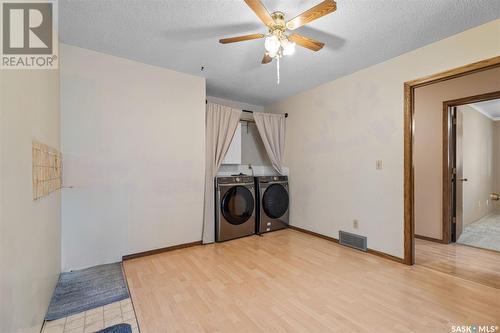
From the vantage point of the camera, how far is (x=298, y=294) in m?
1.83

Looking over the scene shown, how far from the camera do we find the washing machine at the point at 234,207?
3117 millimetres

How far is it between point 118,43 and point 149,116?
0.78 meters

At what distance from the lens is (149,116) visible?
104 inches

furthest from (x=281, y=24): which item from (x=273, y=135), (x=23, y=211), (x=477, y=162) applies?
(x=477, y=162)

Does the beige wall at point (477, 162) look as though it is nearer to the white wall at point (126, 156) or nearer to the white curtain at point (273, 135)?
the white curtain at point (273, 135)

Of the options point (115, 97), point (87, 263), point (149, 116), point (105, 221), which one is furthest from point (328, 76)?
point (87, 263)

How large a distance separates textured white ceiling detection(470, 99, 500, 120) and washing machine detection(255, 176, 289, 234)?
377 centimetres

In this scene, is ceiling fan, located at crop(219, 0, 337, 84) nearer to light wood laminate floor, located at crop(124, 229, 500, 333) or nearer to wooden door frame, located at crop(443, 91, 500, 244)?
light wood laminate floor, located at crop(124, 229, 500, 333)

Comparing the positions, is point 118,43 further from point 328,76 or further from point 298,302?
point 298,302

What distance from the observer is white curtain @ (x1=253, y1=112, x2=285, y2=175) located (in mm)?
3736

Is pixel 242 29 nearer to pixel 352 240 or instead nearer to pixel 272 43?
pixel 272 43

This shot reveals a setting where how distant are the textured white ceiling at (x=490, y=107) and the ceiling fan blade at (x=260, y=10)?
4.49 meters

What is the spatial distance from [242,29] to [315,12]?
76cm

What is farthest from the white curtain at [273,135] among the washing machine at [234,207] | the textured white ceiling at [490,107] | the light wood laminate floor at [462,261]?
the textured white ceiling at [490,107]
